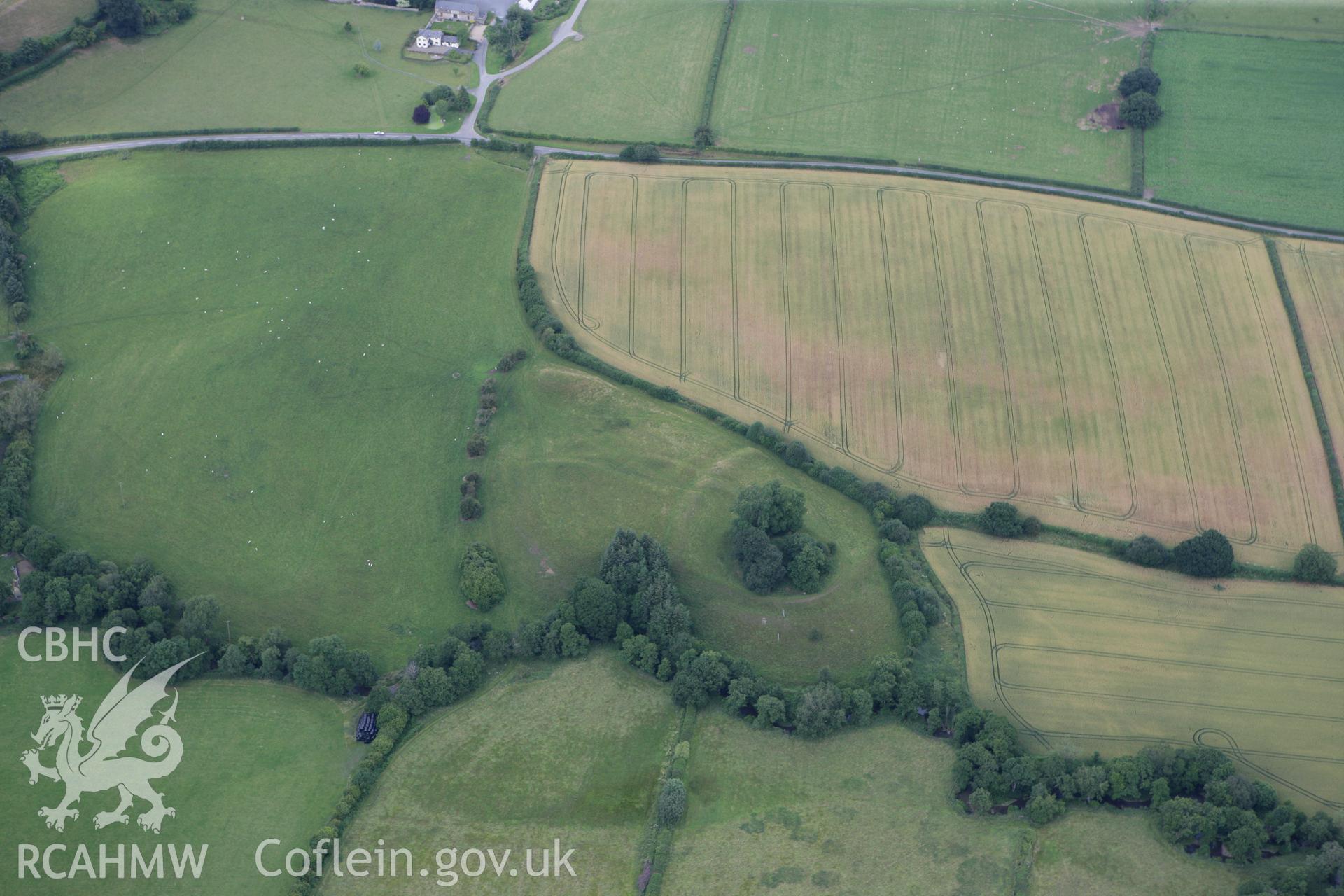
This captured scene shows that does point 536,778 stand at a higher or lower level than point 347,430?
lower

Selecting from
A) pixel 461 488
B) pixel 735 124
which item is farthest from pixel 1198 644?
pixel 735 124

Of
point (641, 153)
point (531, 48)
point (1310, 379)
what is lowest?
point (1310, 379)

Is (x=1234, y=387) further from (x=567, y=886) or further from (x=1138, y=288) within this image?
(x=567, y=886)

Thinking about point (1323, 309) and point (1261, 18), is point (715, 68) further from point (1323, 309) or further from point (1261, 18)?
point (1323, 309)

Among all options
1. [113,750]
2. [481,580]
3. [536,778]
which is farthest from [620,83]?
[113,750]

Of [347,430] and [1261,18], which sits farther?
[1261,18]

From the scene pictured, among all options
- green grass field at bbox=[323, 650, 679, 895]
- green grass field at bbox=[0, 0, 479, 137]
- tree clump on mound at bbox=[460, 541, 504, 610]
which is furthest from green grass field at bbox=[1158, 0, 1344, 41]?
green grass field at bbox=[323, 650, 679, 895]

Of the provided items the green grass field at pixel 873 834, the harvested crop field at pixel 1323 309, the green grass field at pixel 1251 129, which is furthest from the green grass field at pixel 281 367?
the harvested crop field at pixel 1323 309
